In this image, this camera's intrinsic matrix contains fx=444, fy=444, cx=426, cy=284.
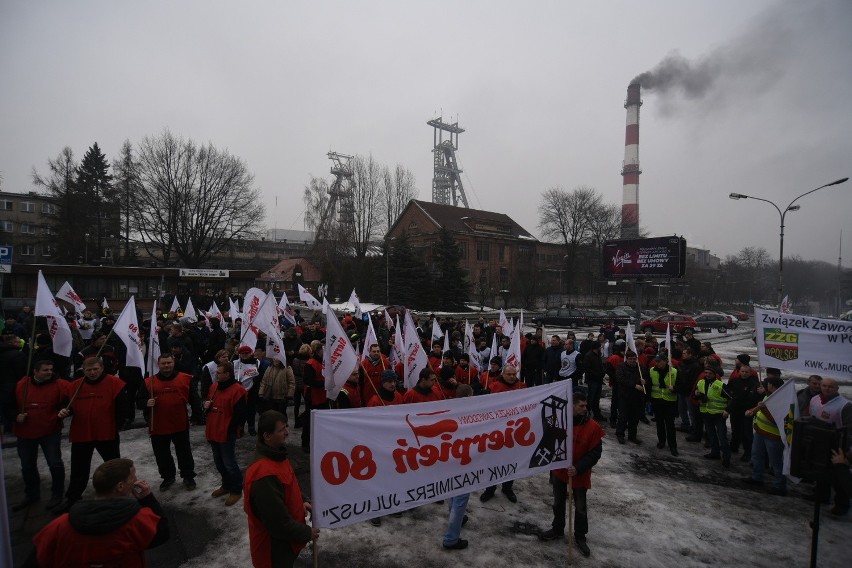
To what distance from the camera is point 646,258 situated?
109 feet

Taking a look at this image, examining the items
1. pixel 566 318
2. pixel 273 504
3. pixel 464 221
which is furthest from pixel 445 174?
pixel 273 504

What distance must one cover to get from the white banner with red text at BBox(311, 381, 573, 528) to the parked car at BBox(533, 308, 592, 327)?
31.1 m

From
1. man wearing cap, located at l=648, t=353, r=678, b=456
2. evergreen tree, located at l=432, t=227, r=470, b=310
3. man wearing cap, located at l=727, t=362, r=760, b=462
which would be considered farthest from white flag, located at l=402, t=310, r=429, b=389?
evergreen tree, located at l=432, t=227, r=470, b=310

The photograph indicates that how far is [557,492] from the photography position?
210 inches

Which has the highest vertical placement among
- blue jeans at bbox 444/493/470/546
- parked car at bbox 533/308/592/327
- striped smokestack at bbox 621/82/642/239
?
striped smokestack at bbox 621/82/642/239

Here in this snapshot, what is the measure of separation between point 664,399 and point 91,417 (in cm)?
911

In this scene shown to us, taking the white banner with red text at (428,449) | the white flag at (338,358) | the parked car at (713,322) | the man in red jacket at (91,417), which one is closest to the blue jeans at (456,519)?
the white banner with red text at (428,449)

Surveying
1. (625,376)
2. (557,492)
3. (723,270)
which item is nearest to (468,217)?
(723,270)

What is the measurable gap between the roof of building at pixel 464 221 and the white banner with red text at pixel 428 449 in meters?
51.7

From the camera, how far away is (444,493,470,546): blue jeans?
16.0 feet

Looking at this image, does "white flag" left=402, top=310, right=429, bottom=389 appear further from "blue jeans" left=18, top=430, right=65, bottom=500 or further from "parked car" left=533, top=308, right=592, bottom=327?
"parked car" left=533, top=308, right=592, bottom=327

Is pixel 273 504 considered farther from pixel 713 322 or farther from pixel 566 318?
pixel 713 322

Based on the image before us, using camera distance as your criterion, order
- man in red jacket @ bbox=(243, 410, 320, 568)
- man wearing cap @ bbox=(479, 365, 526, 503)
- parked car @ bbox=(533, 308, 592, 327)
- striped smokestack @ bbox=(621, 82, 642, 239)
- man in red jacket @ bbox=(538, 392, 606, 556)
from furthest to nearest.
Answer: striped smokestack @ bbox=(621, 82, 642, 239)
parked car @ bbox=(533, 308, 592, 327)
man wearing cap @ bbox=(479, 365, 526, 503)
man in red jacket @ bbox=(538, 392, 606, 556)
man in red jacket @ bbox=(243, 410, 320, 568)

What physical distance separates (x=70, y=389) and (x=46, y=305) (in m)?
2.66
